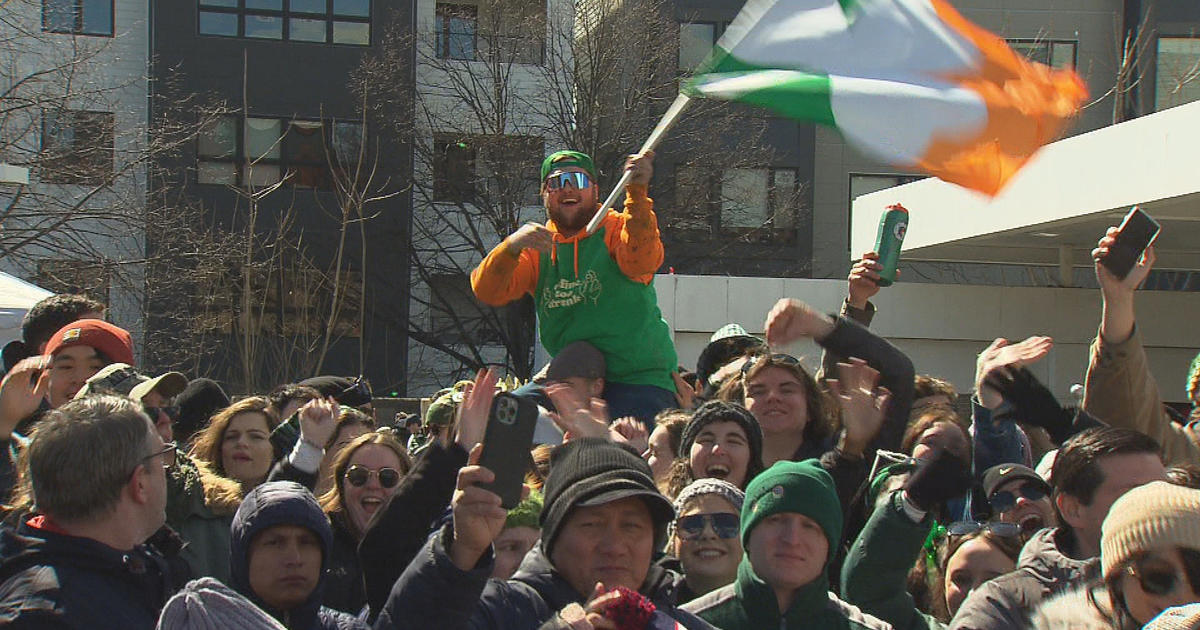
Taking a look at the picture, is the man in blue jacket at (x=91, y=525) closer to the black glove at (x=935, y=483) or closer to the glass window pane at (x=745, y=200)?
the black glove at (x=935, y=483)

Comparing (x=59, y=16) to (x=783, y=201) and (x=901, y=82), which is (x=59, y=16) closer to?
(x=783, y=201)

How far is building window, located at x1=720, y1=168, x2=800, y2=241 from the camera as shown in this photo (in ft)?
107

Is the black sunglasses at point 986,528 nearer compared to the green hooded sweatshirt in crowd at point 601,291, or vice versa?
the black sunglasses at point 986,528

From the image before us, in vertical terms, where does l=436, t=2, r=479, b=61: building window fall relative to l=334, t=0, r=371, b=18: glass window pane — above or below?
below

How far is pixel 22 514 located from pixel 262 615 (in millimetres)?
1454

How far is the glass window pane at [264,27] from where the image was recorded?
105 feet

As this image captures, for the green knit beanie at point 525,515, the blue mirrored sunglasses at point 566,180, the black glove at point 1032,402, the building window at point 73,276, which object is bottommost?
the green knit beanie at point 525,515

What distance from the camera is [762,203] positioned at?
3328cm

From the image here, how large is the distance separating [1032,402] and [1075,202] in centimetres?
1126

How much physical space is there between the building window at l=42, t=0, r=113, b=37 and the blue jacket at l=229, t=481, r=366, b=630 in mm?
21943

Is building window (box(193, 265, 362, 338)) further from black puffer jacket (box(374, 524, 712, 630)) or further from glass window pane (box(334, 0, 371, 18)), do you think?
black puffer jacket (box(374, 524, 712, 630))

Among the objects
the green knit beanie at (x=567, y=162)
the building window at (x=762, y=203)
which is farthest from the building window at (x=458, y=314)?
the green knit beanie at (x=567, y=162)

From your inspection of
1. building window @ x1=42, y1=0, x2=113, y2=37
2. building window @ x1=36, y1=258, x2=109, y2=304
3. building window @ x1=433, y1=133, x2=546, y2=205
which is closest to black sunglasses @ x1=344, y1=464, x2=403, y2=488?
building window @ x1=36, y1=258, x2=109, y2=304

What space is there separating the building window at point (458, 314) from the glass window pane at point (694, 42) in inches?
256
